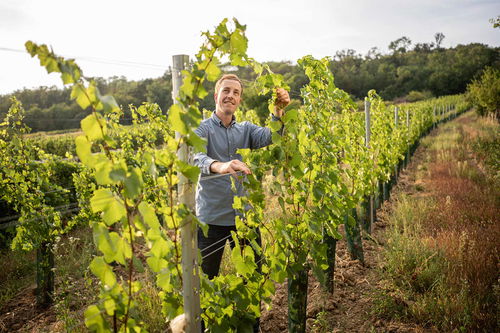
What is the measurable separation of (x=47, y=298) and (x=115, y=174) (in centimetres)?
357

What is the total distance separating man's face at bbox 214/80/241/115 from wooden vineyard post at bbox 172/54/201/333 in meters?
0.74

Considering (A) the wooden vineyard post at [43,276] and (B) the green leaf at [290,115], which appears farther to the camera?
(A) the wooden vineyard post at [43,276]

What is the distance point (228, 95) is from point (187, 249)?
1.18m

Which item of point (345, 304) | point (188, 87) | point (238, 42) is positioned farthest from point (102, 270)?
point (345, 304)

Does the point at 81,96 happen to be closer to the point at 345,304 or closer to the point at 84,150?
the point at 84,150

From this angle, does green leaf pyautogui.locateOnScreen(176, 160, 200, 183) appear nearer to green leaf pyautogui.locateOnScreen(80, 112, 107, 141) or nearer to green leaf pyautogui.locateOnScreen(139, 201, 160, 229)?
green leaf pyautogui.locateOnScreen(139, 201, 160, 229)

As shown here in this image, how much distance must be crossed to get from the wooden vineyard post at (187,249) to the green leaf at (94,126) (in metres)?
0.41

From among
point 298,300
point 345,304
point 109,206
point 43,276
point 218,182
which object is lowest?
point 345,304

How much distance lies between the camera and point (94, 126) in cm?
100

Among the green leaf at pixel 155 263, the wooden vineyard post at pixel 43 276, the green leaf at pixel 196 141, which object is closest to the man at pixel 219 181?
the green leaf at pixel 155 263

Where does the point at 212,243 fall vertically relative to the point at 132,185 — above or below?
below

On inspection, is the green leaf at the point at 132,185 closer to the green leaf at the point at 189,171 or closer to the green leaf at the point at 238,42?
the green leaf at the point at 189,171

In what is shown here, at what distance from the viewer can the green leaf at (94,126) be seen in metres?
0.98

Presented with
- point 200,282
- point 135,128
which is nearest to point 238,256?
point 200,282
